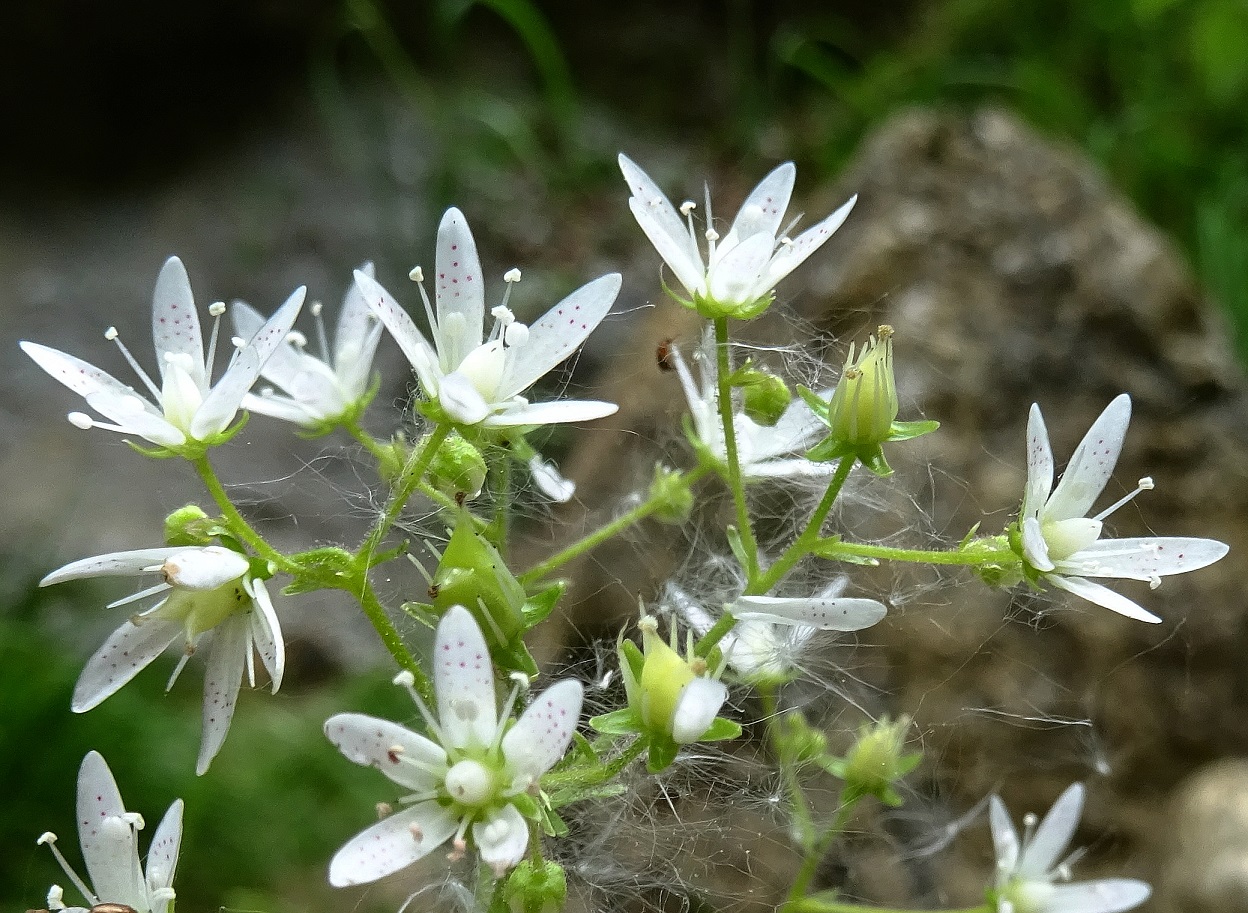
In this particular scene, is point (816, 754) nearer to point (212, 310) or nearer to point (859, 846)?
point (859, 846)

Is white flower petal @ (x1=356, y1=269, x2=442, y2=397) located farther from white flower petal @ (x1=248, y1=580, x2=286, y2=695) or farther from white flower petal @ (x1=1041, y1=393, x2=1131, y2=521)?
white flower petal @ (x1=1041, y1=393, x2=1131, y2=521)

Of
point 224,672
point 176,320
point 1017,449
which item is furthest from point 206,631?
point 1017,449

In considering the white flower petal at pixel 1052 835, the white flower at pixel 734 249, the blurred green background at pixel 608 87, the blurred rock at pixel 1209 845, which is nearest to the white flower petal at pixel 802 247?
the white flower at pixel 734 249

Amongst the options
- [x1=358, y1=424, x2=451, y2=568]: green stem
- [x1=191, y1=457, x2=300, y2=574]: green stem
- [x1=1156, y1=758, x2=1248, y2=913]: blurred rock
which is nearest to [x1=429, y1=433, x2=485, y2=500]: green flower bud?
[x1=358, y1=424, x2=451, y2=568]: green stem

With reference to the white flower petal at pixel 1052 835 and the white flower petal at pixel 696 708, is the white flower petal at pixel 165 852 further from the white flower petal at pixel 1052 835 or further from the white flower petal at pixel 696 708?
the white flower petal at pixel 1052 835

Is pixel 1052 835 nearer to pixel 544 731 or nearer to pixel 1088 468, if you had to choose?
pixel 1088 468

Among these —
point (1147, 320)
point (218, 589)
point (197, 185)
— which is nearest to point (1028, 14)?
point (1147, 320)
